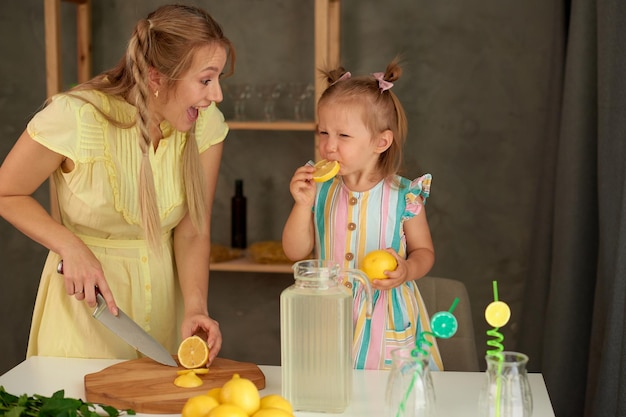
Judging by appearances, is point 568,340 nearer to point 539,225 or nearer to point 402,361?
point 539,225

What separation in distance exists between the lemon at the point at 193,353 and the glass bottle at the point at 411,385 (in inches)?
18.2

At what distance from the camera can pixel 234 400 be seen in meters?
1.33

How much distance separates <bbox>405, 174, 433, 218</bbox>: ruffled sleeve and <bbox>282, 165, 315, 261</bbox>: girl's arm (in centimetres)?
24

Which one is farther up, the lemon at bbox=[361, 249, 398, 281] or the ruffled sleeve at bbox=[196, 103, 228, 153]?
the ruffled sleeve at bbox=[196, 103, 228, 153]

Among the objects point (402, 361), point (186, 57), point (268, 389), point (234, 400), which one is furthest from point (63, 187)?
point (402, 361)

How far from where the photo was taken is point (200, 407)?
4.40ft

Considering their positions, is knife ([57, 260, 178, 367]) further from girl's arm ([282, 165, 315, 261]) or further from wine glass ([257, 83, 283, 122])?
wine glass ([257, 83, 283, 122])

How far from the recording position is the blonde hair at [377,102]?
2.08 m

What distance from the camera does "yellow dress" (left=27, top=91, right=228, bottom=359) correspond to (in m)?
1.91

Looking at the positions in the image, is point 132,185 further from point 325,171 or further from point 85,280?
point 325,171

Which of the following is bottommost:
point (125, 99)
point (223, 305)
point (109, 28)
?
point (223, 305)

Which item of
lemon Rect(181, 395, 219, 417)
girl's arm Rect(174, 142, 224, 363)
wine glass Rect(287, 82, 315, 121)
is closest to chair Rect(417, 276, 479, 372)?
girl's arm Rect(174, 142, 224, 363)

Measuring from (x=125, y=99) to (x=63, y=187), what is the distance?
25 centimetres

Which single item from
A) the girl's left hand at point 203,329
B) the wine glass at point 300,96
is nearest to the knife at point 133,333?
the girl's left hand at point 203,329
